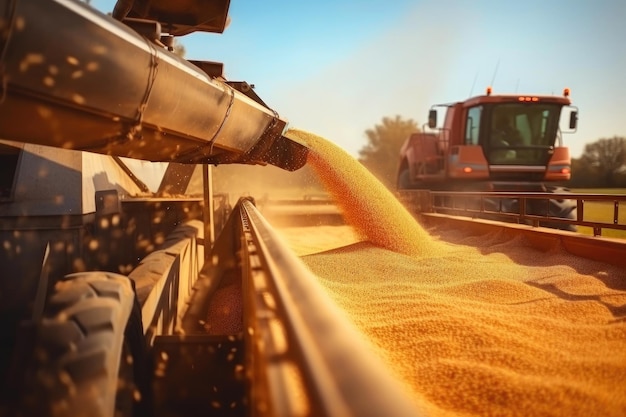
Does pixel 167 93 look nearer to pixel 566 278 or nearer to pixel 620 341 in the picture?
pixel 620 341

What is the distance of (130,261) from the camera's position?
4.12m

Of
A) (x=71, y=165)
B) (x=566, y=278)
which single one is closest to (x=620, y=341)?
(x=566, y=278)

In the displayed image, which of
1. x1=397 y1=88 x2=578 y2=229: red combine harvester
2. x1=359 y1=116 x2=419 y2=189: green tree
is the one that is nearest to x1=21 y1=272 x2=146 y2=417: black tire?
x1=397 y1=88 x2=578 y2=229: red combine harvester

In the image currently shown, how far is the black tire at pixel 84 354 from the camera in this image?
165 centimetres

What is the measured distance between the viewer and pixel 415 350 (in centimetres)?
257

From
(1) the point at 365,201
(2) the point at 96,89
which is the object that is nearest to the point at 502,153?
(1) the point at 365,201

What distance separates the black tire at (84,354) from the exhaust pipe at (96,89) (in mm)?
709

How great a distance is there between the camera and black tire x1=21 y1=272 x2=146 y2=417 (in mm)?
1650

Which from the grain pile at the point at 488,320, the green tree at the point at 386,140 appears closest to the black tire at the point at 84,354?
the grain pile at the point at 488,320

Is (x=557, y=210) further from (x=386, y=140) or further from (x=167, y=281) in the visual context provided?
(x=386, y=140)

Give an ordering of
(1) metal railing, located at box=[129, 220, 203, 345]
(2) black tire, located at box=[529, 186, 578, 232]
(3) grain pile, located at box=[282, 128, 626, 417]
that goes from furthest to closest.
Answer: (2) black tire, located at box=[529, 186, 578, 232], (1) metal railing, located at box=[129, 220, 203, 345], (3) grain pile, located at box=[282, 128, 626, 417]

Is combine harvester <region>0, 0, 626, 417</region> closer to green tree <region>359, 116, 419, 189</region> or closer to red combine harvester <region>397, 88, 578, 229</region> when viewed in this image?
red combine harvester <region>397, 88, 578, 229</region>

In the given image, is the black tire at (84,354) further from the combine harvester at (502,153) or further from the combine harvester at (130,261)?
the combine harvester at (502,153)

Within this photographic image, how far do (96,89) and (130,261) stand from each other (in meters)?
2.43
